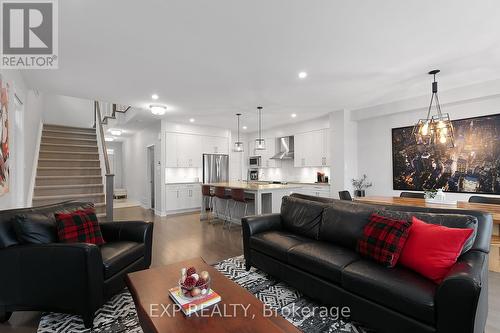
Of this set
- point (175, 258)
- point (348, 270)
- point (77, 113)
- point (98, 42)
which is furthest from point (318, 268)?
point (77, 113)

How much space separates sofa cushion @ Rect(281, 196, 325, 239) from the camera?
2.88 metres

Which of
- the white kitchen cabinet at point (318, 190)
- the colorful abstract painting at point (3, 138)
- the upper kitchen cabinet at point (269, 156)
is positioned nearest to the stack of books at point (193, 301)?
the colorful abstract painting at point (3, 138)

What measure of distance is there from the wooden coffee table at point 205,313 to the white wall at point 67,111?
740 centimetres

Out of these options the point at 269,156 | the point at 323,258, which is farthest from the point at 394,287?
the point at 269,156

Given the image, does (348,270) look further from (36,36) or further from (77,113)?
(77,113)

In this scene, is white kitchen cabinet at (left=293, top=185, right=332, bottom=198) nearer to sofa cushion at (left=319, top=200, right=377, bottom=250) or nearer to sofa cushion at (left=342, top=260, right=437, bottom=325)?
sofa cushion at (left=319, top=200, right=377, bottom=250)

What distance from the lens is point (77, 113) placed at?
289 inches

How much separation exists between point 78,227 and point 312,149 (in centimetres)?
607

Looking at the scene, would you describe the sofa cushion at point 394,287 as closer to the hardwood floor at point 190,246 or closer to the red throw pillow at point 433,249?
the red throw pillow at point 433,249

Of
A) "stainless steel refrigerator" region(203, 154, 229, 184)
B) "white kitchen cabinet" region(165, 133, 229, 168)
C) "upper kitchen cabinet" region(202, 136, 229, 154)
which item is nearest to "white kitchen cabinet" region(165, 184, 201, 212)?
"stainless steel refrigerator" region(203, 154, 229, 184)

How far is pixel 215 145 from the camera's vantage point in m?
7.99

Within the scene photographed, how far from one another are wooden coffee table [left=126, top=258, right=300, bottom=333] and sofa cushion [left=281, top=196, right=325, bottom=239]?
1.43 m

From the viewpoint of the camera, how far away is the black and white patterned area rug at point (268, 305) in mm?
1905

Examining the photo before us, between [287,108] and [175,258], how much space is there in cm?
406
